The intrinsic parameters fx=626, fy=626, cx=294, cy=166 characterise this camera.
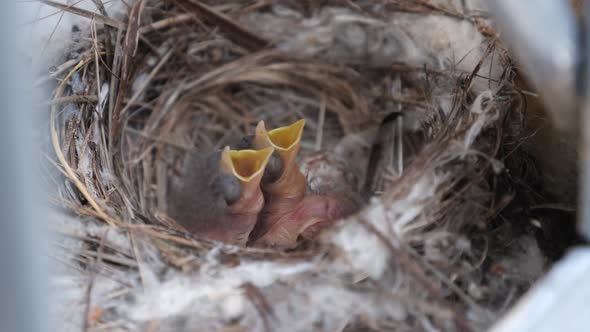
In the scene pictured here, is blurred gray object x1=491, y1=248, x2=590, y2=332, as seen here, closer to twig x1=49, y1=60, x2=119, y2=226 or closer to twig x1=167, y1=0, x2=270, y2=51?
twig x1=49, y1=60, x2=119, y2=226

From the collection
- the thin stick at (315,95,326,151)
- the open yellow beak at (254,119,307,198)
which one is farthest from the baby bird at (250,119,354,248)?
the thin stick at (315,95,326,151)

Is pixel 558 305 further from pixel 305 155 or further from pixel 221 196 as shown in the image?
pixel 305 155

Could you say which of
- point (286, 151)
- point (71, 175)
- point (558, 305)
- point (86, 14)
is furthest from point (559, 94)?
point (86, 14)

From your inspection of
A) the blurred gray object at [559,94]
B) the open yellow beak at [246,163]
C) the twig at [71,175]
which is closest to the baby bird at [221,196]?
the open yellow beak at [246,163]

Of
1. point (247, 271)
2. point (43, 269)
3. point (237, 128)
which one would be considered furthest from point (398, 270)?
point (237, 128)

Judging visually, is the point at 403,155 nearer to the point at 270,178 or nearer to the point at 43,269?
the point at 270,178

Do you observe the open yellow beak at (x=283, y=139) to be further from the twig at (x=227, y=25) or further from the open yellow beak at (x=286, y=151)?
the twig at (x=227, y=25)
